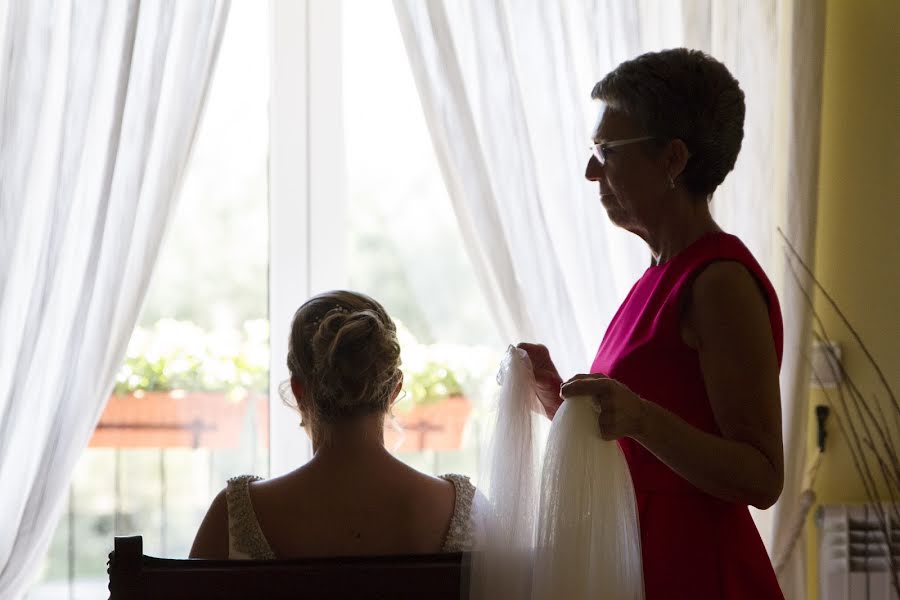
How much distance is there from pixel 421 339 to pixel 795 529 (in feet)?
3.56

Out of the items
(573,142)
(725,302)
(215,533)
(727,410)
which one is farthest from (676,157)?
(573,142)

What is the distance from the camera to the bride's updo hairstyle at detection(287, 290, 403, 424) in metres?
1.46

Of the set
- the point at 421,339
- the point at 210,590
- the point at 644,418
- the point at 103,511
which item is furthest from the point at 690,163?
the point at 103,511

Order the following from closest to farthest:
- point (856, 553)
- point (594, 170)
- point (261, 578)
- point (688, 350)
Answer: point (261, 578) → point (688, 350) → point (594, 170) → point (856, 553)

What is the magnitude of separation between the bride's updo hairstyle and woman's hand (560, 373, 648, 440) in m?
0.42

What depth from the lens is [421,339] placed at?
8.70 feet

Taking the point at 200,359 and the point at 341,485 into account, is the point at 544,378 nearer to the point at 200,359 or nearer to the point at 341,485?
the point at 341,485

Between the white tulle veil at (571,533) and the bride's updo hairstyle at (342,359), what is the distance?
31 cm

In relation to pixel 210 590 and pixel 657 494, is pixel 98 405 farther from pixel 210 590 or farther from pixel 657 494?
pixel 657 494

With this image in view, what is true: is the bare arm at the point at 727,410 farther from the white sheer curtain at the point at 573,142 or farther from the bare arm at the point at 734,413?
the white sheer curtain at the point at 573,142

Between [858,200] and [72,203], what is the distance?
1.98m

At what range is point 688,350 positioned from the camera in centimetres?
123

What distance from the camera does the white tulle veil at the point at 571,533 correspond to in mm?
1164

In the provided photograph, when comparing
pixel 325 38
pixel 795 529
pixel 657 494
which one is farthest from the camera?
pixel 325 38
